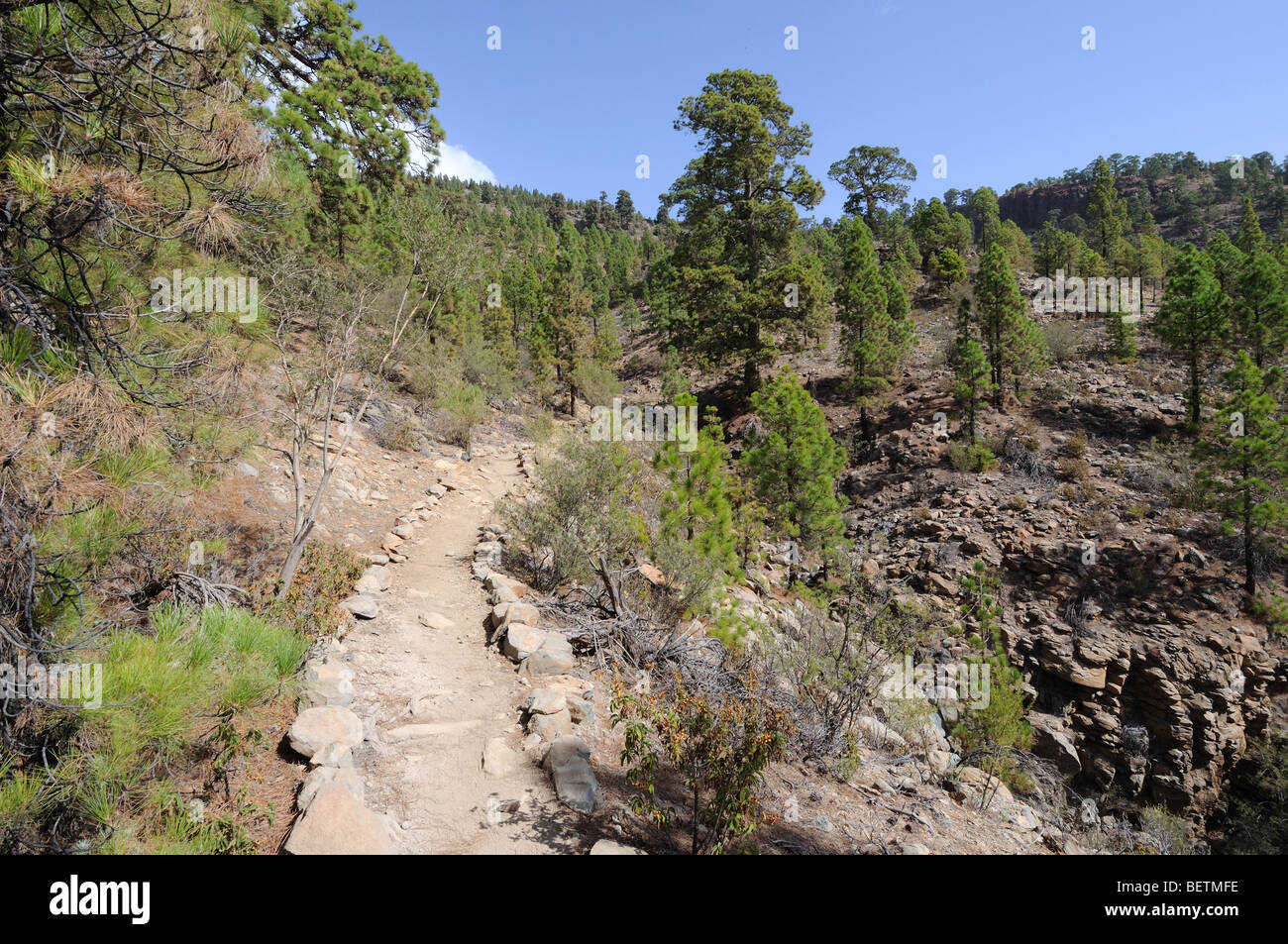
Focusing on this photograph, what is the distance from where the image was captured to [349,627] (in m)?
5.98

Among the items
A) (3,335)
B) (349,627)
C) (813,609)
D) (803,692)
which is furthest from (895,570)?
(3,335)

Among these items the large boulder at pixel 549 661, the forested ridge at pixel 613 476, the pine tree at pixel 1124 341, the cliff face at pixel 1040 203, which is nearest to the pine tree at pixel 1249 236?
the forested ridge at pixel 613 476

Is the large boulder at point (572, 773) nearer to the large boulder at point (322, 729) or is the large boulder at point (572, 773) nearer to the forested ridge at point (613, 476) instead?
the forested ridge at point (613, 476)

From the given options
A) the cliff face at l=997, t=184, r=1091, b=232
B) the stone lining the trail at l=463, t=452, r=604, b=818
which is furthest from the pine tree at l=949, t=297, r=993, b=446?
the cliff face at l=997, t=184, r=1091, b=232

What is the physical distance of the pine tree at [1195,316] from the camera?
17.9m

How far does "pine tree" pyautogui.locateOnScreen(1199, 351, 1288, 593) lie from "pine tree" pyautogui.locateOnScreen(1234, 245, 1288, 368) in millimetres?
8216

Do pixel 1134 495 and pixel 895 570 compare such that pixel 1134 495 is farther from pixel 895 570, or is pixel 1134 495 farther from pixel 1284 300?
pixel 1284 300

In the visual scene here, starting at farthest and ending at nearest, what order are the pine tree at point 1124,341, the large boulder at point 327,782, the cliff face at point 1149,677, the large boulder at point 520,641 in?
the pine tree at point 1124,341
the cliff face at point 1149,677
the large boulder at point 520,641
the large boulder at point 327,782

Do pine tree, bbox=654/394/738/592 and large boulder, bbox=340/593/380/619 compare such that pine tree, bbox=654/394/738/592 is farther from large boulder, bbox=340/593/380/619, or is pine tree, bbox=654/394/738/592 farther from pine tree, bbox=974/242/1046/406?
pine tree, bbox=974/242/1046/406

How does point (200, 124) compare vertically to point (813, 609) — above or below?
above

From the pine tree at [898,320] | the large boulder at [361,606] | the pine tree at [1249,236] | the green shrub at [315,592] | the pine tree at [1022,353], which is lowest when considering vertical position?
the large boulder at [361,606]

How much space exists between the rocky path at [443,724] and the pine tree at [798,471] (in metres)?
7.22

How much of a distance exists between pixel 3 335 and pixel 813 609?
423 inches

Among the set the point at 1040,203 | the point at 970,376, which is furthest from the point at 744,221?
the point at 1040,203
